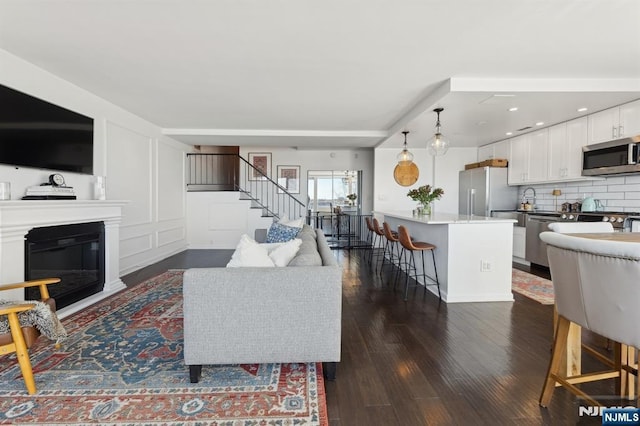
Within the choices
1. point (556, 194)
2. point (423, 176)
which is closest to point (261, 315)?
point (556, 194)

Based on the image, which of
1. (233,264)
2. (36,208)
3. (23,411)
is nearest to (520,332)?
(233,264)

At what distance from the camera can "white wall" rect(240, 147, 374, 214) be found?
8625mm

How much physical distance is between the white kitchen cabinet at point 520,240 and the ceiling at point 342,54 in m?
1.94

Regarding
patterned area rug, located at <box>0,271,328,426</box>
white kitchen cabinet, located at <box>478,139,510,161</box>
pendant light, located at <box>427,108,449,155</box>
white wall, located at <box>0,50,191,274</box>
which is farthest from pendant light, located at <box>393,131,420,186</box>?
patterned area rug, located at <box>0,271,328,426</box>

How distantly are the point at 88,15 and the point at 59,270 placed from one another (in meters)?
2.65

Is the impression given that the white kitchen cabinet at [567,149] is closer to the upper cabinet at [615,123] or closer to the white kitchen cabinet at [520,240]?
the upper cabinet at [615,123]

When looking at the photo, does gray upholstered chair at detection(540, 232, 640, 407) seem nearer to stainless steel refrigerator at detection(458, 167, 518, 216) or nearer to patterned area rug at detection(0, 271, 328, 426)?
A: patterned area rug at detection(0, 271, 328, 426)

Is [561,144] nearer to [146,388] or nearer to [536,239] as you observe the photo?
[536,239]

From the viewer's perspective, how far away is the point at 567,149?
4.87 m

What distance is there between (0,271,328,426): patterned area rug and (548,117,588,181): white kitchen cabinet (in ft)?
16.8

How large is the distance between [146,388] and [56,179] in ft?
9.07

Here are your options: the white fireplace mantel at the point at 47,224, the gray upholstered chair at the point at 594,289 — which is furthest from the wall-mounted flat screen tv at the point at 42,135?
the gray upholstered chair at the point at 594,289

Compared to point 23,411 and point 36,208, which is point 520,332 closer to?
point 23,411

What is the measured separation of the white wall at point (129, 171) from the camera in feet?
10.3
